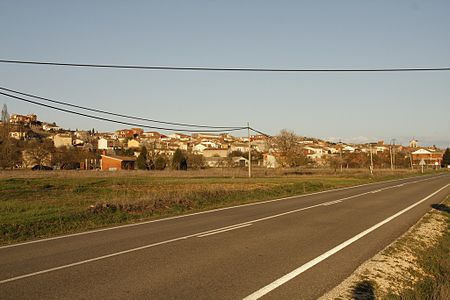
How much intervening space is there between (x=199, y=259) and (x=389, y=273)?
3.65 m

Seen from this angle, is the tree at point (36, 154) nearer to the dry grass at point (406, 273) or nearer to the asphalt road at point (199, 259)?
the asphalt road at point (199, 259)

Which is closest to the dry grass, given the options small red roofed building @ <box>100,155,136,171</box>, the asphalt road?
the asphalt road

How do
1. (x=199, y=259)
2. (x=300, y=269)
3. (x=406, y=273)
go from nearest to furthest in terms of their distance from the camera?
1. (x=300, y=269)
2. (x=406, y=273)
3. (x=199, y=259)

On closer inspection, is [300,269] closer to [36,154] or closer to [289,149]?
[289,149]

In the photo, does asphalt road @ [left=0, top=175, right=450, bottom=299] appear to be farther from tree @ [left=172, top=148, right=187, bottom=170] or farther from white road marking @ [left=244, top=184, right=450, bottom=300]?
tree @ [left=172, top=148, right=187, bottom=170]

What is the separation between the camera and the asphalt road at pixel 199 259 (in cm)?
656

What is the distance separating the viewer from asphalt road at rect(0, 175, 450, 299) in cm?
656

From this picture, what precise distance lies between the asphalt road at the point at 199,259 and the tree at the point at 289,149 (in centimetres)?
6716

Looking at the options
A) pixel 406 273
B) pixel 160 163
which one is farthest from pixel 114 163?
pixel 406 273

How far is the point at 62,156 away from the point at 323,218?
93.6 metres

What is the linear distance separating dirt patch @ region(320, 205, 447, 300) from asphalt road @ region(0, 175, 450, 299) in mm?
242

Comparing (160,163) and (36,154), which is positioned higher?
(36,154)

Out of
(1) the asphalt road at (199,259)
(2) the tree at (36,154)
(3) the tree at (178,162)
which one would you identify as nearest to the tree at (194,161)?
(3) the tree at (178,162)

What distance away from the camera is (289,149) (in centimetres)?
8475
